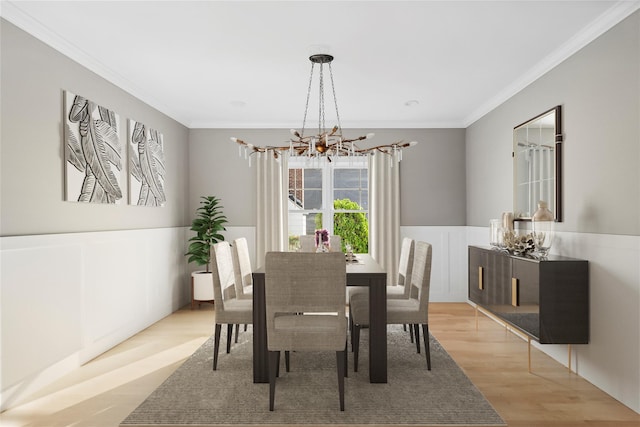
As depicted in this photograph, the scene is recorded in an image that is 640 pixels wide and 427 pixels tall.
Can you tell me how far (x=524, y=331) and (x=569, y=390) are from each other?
1.62 ft

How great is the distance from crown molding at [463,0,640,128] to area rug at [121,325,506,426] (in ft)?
8.58

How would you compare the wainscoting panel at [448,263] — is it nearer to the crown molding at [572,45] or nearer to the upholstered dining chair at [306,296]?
the crown molding at [572,45]

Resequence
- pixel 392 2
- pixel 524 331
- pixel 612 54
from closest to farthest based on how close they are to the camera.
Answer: pixel 392 2
pixel 612 54
pixel 524 331

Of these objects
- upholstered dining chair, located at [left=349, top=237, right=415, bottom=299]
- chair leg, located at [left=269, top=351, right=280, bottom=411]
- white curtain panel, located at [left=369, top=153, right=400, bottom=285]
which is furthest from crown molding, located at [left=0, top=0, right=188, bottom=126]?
white curtain panel, located at [left=369, top=153, right=400, bottom=285]

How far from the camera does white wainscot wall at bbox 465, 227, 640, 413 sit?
9.60 feet

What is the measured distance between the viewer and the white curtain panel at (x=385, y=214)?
21.4ft

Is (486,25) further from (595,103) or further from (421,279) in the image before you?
(421,279)

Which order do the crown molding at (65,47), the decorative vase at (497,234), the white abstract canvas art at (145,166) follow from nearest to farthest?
the crown molding at (65,47) < the decorative vase at (497,234) < the white abstract canvas art at (145,166)

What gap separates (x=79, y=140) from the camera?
3.78m

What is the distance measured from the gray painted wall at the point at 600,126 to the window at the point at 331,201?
2.75 metres

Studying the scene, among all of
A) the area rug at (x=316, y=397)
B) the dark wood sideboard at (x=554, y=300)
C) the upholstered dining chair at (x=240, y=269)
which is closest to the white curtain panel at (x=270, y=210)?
the upholstered dining chair at (x=240, y=269)

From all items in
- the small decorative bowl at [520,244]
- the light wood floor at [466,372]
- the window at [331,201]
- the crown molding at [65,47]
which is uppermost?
the crown molding at [65,47]

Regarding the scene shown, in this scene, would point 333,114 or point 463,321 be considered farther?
point 333,114

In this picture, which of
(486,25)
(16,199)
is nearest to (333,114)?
(486,25)
